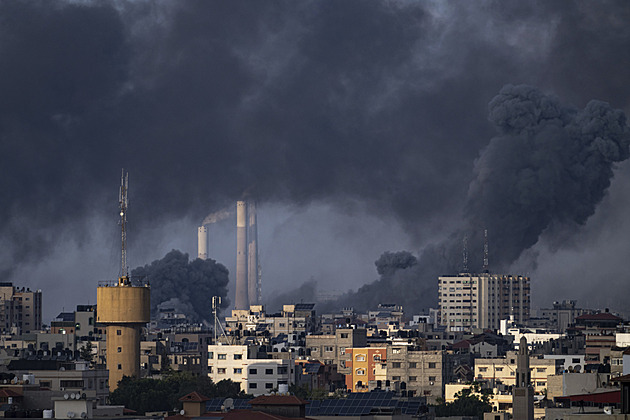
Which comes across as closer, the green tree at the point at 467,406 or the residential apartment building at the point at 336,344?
the green tree at the point at 467,406

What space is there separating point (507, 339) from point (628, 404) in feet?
441

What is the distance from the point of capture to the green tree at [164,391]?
342ft

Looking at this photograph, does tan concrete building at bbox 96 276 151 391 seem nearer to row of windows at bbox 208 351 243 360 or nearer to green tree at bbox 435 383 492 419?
row of windows at bbox 208 351 243 360

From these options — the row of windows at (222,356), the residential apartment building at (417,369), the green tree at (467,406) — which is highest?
the row of windows at (222,356)

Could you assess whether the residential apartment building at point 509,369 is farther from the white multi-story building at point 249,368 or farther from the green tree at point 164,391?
the green tree at point 164,391

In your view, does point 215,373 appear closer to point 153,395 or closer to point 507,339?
point 153,395

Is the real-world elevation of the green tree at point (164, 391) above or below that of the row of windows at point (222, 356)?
below

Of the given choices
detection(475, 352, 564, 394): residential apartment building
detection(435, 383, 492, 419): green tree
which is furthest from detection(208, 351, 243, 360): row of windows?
detection(435, 383, 492, 419): green tree

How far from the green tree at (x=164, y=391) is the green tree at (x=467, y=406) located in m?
12.9

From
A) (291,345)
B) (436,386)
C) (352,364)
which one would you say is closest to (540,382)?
(436,386)

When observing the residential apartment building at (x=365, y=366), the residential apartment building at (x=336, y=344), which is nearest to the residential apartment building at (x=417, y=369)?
the residential apartment building at (x=365, y=366)

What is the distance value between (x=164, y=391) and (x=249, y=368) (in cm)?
1333

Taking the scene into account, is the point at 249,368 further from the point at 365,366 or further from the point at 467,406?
the point at 467,406

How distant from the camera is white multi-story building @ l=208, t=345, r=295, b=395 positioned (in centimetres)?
11869
